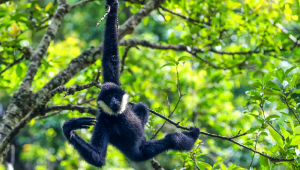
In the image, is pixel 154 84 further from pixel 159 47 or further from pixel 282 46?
pixel 282 46

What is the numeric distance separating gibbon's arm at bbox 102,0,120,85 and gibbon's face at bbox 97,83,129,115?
451mm

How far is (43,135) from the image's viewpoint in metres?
14.5

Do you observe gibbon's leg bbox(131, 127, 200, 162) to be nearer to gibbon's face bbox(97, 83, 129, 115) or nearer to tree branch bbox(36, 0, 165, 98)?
gibbon's face bbox(97, 83, 129, 115)

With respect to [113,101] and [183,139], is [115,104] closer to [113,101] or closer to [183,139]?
[113,101]

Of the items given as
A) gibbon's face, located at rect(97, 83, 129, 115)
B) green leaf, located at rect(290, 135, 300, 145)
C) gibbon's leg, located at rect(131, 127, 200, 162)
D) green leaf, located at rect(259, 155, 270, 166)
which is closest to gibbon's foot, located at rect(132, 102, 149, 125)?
gibbon's leg, located at rect(131, 127, 200, 162)

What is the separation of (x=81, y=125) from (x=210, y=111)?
5.51 metres

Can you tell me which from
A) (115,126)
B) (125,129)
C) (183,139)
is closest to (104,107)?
(115,126)

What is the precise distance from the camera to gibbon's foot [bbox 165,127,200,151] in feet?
11.6

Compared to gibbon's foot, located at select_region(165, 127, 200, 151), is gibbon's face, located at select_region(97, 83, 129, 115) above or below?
above

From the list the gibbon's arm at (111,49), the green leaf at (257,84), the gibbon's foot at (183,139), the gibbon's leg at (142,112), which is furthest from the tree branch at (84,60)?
the green leaf at (257,84)

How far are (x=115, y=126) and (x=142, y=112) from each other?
568 mm

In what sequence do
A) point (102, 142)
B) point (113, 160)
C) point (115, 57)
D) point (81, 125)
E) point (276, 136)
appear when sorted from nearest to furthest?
point (276, 136) < point (81, 125) < point (102, 142) < point (115, 57) < point (113, 160)

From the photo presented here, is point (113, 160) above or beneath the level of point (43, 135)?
above

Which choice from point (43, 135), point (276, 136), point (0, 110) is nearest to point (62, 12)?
point (276, 136)
